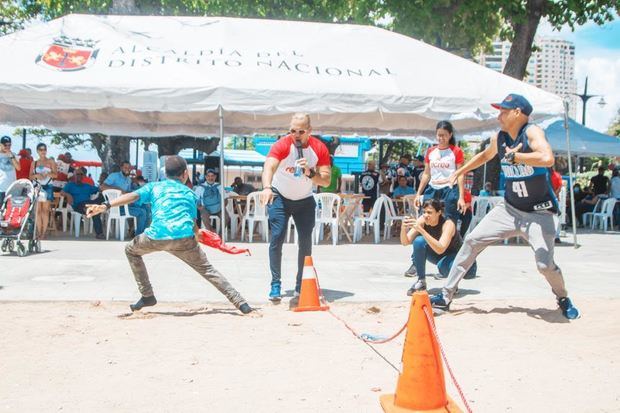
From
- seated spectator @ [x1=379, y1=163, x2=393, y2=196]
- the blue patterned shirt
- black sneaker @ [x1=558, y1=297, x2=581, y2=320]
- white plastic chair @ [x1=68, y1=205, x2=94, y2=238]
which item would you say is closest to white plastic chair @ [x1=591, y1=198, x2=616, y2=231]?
seated spectator @ [x1=379, y1=163, x2=393, y2=196]

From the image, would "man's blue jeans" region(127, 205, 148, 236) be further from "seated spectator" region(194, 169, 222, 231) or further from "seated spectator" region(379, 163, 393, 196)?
"seated spectator" region(379, 163, 393, 196)

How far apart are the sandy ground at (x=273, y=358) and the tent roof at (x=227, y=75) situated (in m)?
6.40

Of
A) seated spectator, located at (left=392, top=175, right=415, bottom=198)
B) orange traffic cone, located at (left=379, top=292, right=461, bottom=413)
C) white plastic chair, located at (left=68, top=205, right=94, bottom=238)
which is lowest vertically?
white plastic chair, located at (left=68, top=205, right=94, bottom=238)

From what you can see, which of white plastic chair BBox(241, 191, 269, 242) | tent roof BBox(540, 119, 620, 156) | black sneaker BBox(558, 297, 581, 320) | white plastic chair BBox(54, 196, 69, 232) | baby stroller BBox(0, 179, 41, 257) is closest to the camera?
black sneaker BBox(558, 297, 581, 320)

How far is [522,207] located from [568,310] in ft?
3.42

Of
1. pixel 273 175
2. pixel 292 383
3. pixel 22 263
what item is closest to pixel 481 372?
pixel 292 383

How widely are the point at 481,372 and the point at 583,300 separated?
314cm

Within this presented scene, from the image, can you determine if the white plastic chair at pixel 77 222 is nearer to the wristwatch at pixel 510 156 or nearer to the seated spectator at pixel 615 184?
the wristwatch at pixel 510 156

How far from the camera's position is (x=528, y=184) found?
5.73m

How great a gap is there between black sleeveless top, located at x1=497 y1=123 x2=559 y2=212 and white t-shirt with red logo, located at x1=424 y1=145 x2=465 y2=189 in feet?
6.86

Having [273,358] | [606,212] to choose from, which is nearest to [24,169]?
[273,358]

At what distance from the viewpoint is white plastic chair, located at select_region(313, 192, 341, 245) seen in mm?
12344

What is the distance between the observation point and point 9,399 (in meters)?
3.75

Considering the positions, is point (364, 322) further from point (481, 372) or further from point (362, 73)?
point (362, 73)
